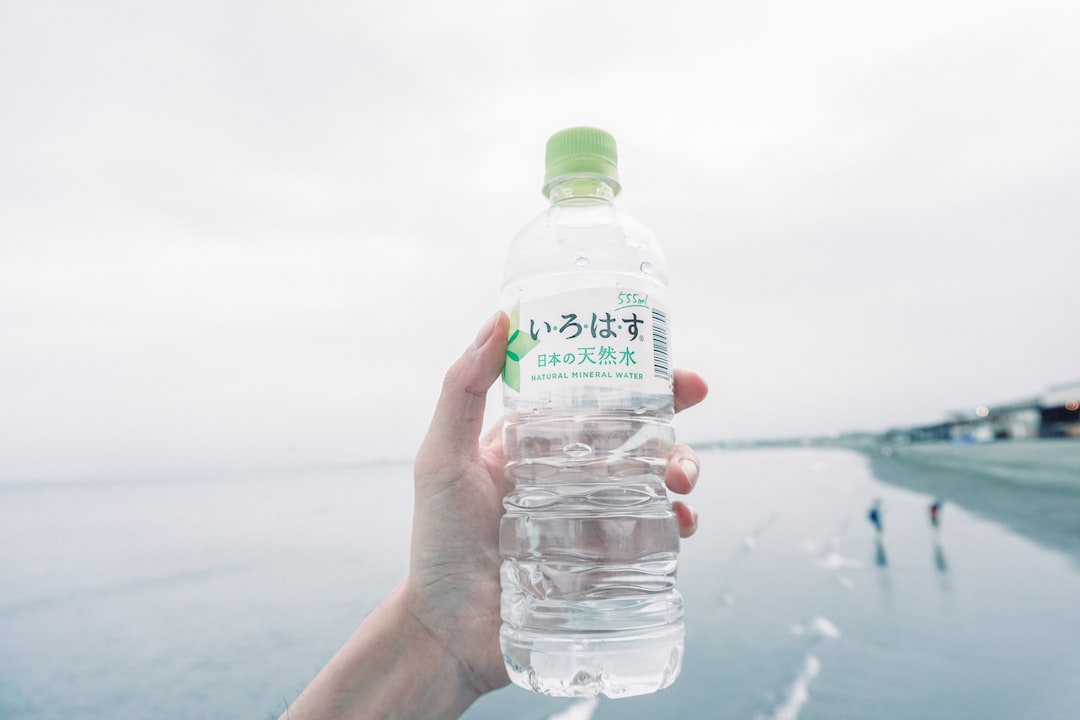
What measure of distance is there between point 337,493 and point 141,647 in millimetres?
35009

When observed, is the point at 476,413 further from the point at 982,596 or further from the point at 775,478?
the point at 775,478

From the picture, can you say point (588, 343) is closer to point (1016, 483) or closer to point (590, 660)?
point (590, 660)

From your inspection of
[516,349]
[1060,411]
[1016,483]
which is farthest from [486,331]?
[1060,411]

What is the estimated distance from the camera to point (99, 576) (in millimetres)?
22188

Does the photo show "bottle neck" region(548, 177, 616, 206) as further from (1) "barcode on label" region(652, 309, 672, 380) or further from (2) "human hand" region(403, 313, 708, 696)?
(2) "human hand" region(403, 313, 708, 696)

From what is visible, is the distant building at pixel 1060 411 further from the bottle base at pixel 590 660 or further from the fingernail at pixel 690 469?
the bottle base at pixel 590 660

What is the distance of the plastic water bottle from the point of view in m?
1.70

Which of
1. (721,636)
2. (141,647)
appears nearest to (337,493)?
(141,647)

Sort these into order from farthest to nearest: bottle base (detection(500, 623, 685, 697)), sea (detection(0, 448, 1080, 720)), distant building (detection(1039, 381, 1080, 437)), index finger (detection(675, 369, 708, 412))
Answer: distant building (detection(1039, 381, 1080, 437)), sea (detection(0, 448, 1080, 720)), index finger (detection(675, 369, 708, 412)), bottle base (detection(500, 623, 685, 697))

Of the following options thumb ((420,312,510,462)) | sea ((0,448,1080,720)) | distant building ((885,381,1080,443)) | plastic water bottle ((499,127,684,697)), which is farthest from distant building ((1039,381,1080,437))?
thumb ((420,312,510,462))

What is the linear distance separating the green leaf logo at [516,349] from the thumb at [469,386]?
23mm

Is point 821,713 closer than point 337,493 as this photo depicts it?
Yes

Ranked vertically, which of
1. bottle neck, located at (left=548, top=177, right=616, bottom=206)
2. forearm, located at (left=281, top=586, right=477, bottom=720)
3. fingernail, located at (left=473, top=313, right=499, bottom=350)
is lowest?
forearm, located at (left=281, top=586, right=477, bottom=720)

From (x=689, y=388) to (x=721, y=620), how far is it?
9621 mm
